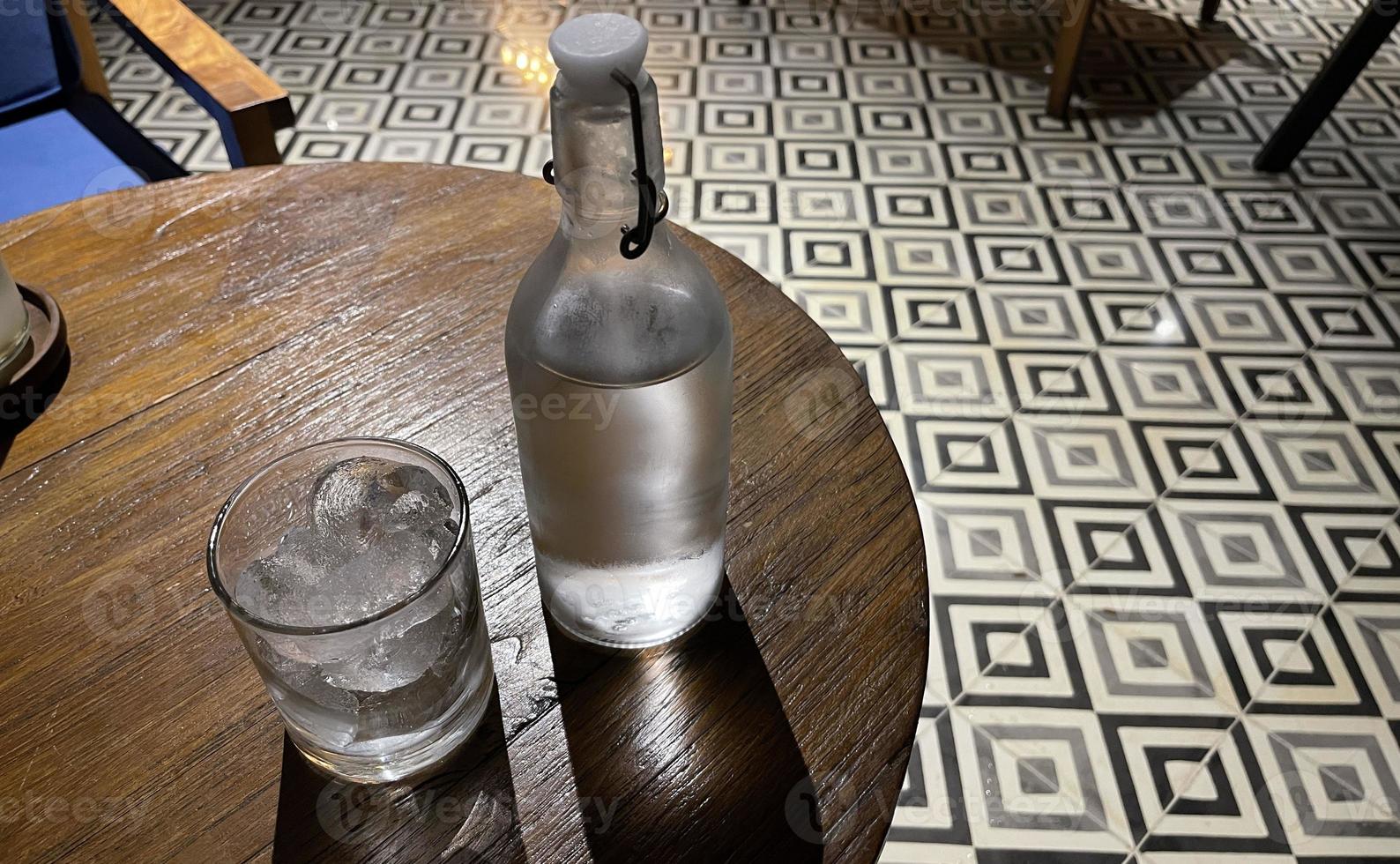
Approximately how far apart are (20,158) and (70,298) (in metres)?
0.59

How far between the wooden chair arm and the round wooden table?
0.76ft

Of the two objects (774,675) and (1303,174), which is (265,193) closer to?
(774,675)

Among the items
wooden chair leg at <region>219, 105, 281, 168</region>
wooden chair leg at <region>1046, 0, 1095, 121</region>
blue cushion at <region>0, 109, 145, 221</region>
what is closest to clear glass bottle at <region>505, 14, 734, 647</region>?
wooden chair leg at <region>219, 105, 281, 168</region>

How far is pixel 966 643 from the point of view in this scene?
1.34 meters

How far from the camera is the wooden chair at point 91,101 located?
1.09 m

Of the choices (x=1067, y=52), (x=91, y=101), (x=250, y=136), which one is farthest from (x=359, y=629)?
(x=1067, y=52)

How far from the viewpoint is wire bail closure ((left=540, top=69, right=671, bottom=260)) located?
0.39 m

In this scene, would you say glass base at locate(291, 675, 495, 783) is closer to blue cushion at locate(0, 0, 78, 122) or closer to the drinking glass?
the drinking glass

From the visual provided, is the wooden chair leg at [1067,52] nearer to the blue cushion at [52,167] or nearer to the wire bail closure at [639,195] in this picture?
the blue cushion at [52,167]

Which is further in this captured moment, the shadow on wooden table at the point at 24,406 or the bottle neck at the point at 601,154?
the shadow on wooden table at the point at 24,406

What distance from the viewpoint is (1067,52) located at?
2191mm

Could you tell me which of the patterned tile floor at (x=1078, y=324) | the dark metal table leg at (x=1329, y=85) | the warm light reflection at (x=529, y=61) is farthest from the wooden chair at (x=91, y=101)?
the dark metal table leg at (x=1329, y=85)

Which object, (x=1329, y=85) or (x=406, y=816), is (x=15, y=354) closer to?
(x=406, y=816)

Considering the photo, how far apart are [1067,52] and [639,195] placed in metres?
2.05
